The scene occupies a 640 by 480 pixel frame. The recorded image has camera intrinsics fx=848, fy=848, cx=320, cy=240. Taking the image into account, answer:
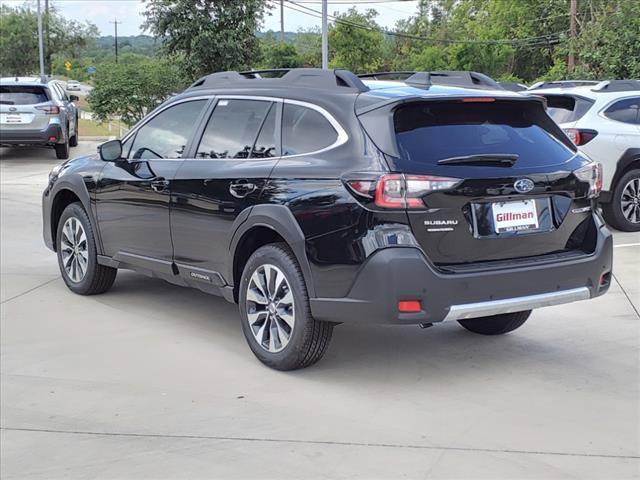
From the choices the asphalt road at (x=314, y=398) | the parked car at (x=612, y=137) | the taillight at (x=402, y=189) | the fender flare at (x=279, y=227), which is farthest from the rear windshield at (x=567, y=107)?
the taillight at (x=402, y=189)

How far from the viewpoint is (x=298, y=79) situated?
554cm

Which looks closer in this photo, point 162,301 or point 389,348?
point 389,348

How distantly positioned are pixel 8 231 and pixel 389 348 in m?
6.54

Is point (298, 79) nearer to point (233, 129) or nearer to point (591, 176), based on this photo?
point (233, 129)

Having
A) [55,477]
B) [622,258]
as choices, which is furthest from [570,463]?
[622,258]

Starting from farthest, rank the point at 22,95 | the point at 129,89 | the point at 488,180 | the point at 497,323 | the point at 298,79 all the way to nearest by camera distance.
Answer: the point at 129,89 < the point at 22,95 < the point at 497,323 < the point at 298,79 < the point at 488,180

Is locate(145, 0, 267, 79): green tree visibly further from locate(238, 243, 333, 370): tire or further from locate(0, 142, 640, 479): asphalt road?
locate(238, 243, 333, 370): tire

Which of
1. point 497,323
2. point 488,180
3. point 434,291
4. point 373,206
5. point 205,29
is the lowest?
point 497,323

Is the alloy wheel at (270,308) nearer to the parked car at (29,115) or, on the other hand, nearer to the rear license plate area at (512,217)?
the rear license plate area at (512,217)

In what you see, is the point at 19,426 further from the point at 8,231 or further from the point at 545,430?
the point at 8,231

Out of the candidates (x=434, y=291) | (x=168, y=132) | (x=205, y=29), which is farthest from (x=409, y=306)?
(x=205, y=29)

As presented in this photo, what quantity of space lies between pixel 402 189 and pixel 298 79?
4.57ft

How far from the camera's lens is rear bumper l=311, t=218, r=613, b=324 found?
453 centimetres

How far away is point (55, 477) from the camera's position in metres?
3.91
